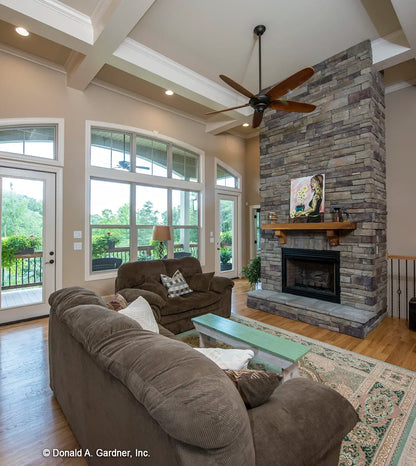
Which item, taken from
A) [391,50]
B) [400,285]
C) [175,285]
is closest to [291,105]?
[391,50]

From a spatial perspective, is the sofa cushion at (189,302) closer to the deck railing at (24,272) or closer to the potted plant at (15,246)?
the deck railing at (24,272)

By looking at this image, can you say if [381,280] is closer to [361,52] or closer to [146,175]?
[361,52]

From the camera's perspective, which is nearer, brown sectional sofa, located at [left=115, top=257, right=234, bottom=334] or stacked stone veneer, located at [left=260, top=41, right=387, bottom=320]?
brown sectional sofa, located at [left=115, top=257, right=234, bottom=334]

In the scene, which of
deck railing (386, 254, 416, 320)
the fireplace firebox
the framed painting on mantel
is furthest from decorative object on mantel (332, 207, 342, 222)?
deck railing (386, 254, 416, 320)

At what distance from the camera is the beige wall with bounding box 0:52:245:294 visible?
3.73m

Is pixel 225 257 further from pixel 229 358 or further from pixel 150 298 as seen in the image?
pixel 229 358

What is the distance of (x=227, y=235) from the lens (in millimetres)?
6895

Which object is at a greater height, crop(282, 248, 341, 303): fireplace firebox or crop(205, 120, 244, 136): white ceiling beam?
crop(205, 120, 244, 136): white ceiling beam

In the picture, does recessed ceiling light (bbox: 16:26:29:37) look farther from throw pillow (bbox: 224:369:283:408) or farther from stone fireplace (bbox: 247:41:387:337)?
throw pillow (bbox: 224:369:283:408)

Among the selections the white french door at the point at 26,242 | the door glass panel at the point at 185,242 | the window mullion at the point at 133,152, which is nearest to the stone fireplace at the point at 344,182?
the door glass panel at the point at 185,242

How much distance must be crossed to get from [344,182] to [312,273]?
5.29ft

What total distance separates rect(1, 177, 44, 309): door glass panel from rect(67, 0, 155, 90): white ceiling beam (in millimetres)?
1768

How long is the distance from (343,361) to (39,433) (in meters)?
2.71

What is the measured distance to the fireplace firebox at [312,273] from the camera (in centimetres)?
402
